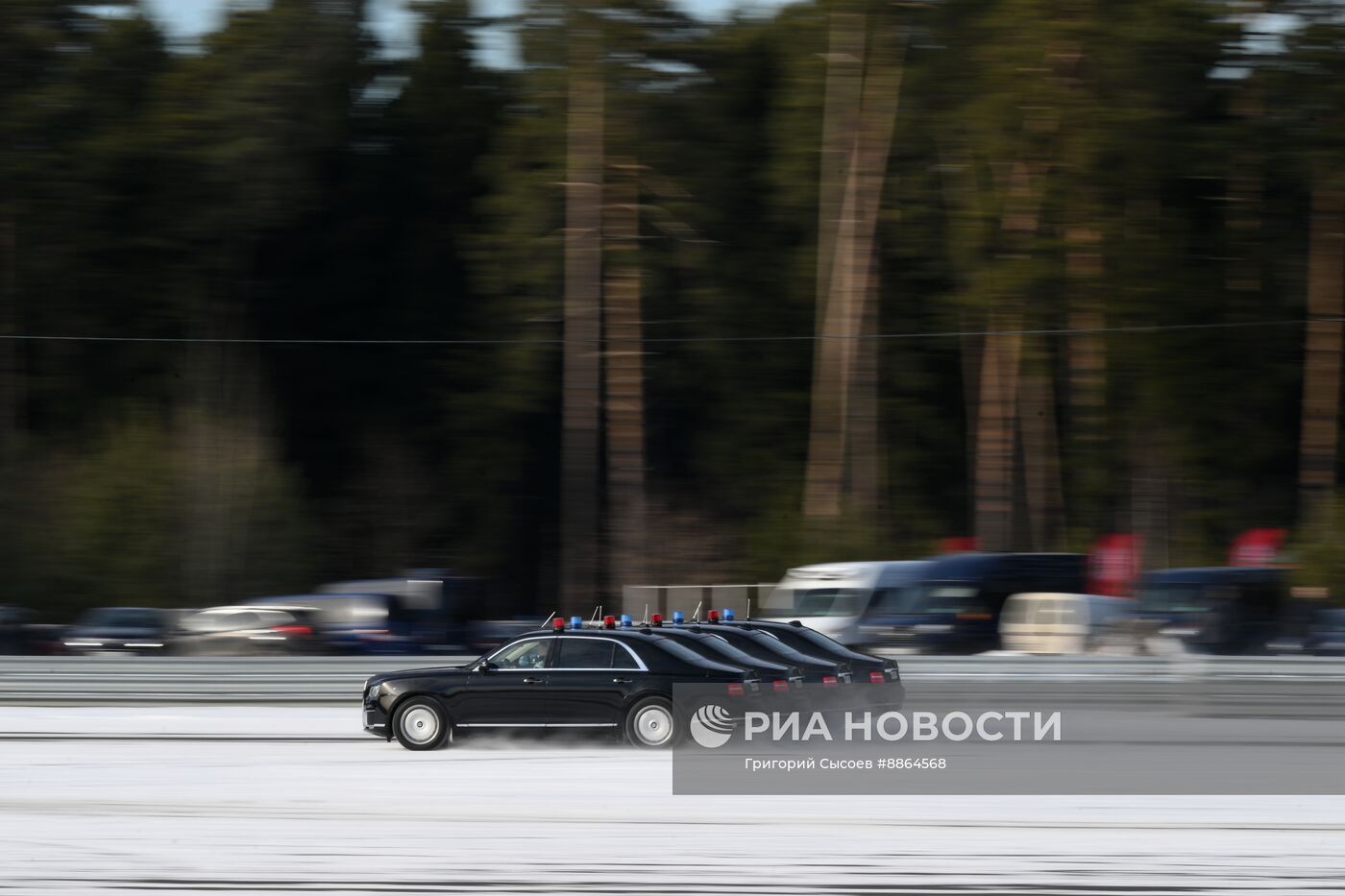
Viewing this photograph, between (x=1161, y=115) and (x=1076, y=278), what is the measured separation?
3707 millimetres

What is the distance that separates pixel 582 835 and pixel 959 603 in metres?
16.8

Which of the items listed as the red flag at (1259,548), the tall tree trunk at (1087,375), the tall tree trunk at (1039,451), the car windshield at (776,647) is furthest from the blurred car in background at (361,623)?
the tall tree trunk at (1039,451)

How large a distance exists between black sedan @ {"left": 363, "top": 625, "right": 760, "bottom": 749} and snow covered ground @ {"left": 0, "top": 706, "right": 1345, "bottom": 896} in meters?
0.86

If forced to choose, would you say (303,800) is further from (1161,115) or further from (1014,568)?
(1161,115)

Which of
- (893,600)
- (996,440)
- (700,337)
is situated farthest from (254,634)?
(996,440)

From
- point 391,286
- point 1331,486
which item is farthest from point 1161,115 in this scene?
point 391,286

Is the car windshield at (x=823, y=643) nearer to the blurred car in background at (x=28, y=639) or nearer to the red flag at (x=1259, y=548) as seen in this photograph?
the red flag at (x=1259, y=548)

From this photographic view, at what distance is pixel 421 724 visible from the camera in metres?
15.8

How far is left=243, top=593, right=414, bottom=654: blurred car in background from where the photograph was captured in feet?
94.1

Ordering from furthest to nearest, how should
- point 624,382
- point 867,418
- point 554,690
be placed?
point 867,418 → point 624,382 → point 554,690

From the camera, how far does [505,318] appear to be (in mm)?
37594

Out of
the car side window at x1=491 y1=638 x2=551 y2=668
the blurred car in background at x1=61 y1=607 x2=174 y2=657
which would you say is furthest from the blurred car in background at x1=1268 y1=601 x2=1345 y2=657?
the blurred car in background at x1=61 y1=607 x2=174 y2=657

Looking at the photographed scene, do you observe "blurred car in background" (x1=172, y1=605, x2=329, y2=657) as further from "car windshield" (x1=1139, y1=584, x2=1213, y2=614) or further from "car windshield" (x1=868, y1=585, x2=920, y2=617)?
"car windshield" (x1=1139, y1=584, x2=1213, y2=614)

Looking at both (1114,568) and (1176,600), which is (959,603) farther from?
(1114,568)
